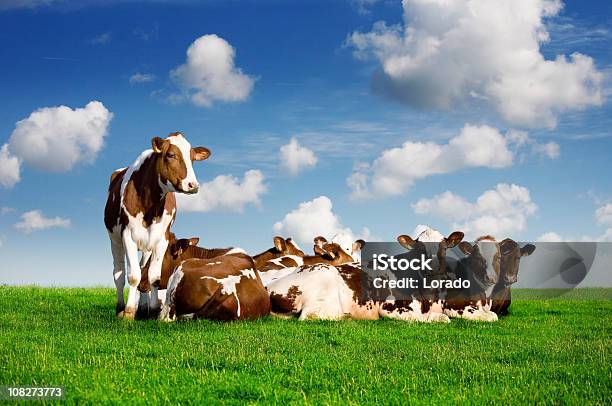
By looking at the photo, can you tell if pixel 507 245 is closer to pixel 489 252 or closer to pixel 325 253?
pixel 489 252

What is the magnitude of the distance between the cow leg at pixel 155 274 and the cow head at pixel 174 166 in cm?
121

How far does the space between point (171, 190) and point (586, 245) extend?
54.4ft

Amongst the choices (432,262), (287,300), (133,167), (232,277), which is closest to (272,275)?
(287,300)

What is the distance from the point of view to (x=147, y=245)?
13.6 metres

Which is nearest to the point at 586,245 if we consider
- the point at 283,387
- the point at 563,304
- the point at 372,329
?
the point at 563,304

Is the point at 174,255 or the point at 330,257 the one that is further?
the point at 330,257

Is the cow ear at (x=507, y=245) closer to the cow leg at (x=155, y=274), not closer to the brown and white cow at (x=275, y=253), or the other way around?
the brown and white cow at (x=275, y=253)

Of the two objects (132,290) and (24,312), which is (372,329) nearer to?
(132,290)

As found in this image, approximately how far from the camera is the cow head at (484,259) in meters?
15.1

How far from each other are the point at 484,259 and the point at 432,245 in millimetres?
1171

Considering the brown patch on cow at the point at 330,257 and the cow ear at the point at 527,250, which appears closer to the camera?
the cow ear at the point at 527,250

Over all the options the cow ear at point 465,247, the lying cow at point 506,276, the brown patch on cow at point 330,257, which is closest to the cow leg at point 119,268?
the brown patch on cow at point 330,257

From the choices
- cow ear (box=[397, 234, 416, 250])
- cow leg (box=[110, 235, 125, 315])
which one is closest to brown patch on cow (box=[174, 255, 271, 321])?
cow leg (box=[110, 235, 125, 315])

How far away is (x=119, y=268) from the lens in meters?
14.6
